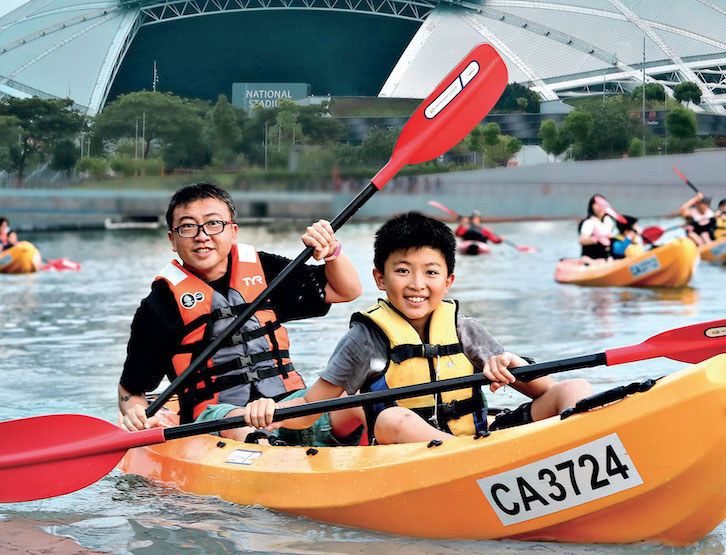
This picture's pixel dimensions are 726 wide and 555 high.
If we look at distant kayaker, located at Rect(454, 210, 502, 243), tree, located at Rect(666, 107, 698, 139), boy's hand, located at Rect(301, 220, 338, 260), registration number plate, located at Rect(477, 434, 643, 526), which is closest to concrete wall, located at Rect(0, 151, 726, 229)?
tree, located at Rect(666, 107, 698, 139)

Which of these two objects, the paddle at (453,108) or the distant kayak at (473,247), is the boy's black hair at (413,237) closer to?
the paddle at (453,108)

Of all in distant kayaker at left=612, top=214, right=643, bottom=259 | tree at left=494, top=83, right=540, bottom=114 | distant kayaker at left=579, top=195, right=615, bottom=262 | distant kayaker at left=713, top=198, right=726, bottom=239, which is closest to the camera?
distant kayaker at left=579, top=195, right=615, bottom=262

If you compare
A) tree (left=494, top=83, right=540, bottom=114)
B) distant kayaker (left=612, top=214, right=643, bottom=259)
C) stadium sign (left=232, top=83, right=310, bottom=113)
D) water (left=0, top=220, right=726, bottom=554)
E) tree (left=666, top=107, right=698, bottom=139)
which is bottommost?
water (left=0, top=220, right=726, bottom=554)

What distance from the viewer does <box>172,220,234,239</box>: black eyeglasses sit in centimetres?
337

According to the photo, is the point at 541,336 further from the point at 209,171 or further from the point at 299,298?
the point at 209,171

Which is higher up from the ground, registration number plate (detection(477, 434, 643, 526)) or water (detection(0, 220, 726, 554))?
registration number plate (detection(477, 434, 643, 526))

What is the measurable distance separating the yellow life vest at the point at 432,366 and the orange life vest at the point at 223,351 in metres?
0.49

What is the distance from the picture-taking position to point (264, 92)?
47.5 m

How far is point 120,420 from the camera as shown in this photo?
346 centimetres

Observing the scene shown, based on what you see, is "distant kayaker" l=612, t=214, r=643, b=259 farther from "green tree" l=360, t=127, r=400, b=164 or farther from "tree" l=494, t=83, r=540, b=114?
"tree" l=494, t=83, r=540, b=114

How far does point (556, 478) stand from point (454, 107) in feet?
5.70

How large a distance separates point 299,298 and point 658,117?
1408 inches

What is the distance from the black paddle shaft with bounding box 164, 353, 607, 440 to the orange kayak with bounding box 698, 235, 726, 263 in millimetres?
10900

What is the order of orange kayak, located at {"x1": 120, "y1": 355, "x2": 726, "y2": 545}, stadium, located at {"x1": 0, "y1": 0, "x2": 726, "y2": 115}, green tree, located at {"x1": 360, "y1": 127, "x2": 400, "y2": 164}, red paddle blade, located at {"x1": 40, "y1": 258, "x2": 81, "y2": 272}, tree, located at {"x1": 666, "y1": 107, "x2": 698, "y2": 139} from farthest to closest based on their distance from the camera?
stadium, located at {"x1": 0, "y1": 0, "x2": 726, "y2": 115} → tree, located at {"x1": 666, "y1": 107, "x2": 698, "y2": 139} → green tree, located at {"x1": 360, "y1": 127, "x2": 400, "y2": 164} → red paddle blade, located at {"x1": 40, "y1": 258, "x2": 81, "y2": 272} → orange kayak, located at {"x1": 120, "y1": 355, "x2": 726, "y2": 545}
